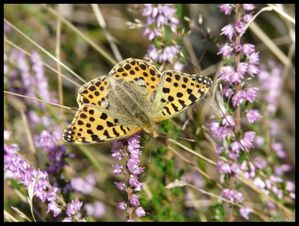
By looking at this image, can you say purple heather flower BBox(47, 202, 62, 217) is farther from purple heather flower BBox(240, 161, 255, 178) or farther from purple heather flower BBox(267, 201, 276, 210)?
purple heather flower BBox(267, 201, 276, 210)

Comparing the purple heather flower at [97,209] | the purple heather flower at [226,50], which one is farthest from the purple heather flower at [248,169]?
the purple heather flower at [97,209]

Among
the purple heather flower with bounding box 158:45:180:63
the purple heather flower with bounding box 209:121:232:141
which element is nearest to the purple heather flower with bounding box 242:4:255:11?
the purple heather flower with bounding box 158:45:180:63

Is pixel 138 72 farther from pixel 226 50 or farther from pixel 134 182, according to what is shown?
pixel 134 182

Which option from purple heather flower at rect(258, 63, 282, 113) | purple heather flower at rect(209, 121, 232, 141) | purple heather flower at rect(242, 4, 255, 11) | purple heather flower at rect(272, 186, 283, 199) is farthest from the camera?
purple heather flower at rect(258, 63, 282, 113)

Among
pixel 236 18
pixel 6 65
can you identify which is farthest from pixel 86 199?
pixel 236 18

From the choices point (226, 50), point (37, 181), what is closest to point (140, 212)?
point (37, 181)

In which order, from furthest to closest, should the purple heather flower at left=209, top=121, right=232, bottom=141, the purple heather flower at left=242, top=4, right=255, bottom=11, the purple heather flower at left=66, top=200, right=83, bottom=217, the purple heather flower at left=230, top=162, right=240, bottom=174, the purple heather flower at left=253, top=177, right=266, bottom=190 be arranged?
the purple heather flower at left=253, top=177, right=266, bottom=190 → the purple heather flower at left=230, top=162, right=240, bottom=174 → the purple heather flower at left=209, top=121, right=232, bottom=141 → the purple heather flower at left=242, top=4, right=255, bottom=11 → the purple heather flower at left=66, top=200, right=83, bottom=217

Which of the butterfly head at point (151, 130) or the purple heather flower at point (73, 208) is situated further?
the butterfly head at point (151, 130)

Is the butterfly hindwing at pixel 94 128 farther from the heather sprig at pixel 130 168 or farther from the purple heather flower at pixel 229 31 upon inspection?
the purple heather flower at pixel 229 31

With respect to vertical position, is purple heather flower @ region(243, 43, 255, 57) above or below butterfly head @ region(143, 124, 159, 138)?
above

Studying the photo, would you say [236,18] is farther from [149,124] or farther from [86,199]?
[86,199]
